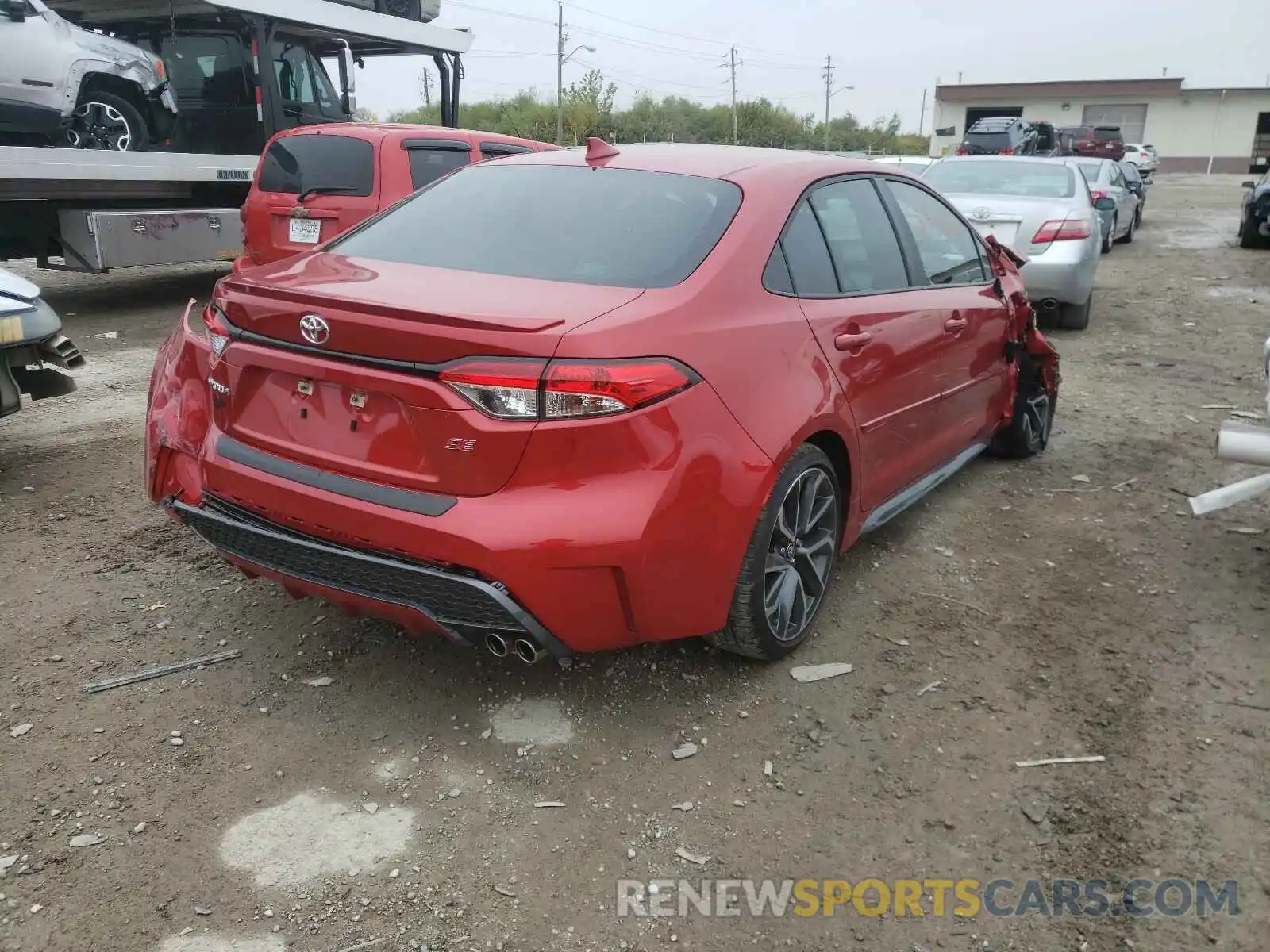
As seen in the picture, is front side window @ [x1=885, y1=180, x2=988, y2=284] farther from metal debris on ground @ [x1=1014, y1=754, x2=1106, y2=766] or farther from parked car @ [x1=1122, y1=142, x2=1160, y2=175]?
parked car @ [x1=1122, y1=142, x2=1160, y2=175]

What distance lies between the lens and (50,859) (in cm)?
243

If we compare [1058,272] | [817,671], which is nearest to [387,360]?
[817,671]

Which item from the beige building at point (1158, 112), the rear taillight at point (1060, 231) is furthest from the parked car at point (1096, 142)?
the rear taillight at point (1060, 231)

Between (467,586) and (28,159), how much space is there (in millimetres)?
7546

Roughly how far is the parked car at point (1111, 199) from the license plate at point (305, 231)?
9178 millimetres

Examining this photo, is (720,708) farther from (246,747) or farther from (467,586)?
(246,747)

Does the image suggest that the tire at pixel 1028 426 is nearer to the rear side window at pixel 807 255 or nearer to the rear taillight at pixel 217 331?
the rear side window at pixel 807 255

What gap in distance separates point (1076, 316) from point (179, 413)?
8138mm

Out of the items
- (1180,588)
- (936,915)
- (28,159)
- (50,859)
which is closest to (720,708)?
(936,915)

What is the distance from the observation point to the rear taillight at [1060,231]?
8547 millimetres

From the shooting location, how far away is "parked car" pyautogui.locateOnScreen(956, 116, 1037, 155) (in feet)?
83.8

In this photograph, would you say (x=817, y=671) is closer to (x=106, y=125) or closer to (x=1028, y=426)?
(x=1028, y=426)

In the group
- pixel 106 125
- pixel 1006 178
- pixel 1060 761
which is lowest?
pixel 1060 761

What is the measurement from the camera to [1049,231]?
8562 mm
